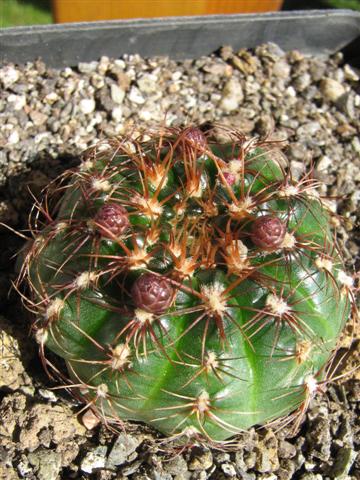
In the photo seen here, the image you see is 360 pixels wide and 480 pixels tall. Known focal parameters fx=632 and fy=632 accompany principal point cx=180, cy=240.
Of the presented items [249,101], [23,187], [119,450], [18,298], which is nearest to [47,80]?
[23,187]

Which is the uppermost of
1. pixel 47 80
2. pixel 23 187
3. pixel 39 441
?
pixel 47 80

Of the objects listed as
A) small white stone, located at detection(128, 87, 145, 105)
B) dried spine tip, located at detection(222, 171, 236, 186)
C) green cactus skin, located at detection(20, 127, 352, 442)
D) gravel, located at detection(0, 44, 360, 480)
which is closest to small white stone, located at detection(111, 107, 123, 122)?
gravel, located at detection(0, 44, 360, 480)

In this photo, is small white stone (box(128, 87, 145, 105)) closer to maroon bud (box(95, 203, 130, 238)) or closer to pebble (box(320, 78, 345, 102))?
pebble (box(320, 78, 345, 102))

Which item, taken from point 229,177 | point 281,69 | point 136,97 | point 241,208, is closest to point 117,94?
point 136,97

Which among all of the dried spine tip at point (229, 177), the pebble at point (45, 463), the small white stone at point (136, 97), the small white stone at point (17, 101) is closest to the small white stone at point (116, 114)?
the small white stone at point (136, 97)

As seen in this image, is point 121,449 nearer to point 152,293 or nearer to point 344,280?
point 152,293

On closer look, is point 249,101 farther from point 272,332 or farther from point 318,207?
point 272,332
